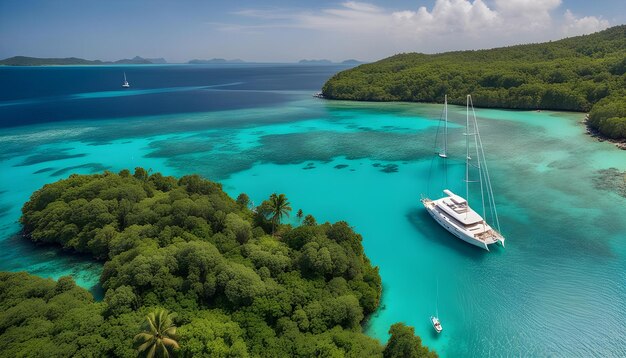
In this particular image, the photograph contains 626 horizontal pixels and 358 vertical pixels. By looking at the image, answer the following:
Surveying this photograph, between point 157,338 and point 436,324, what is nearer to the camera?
point 157,338

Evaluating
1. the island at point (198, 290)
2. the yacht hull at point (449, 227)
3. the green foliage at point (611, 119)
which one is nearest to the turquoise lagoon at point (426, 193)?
the yacht hull at point (449, 227)

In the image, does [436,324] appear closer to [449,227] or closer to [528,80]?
[449,227]

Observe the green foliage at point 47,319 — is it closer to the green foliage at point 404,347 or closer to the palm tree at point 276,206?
the palm tree at point 276,206

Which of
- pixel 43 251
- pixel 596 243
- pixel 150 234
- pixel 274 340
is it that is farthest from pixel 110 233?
pixel 596 243

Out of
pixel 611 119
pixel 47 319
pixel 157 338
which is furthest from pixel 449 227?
pixel 611 119

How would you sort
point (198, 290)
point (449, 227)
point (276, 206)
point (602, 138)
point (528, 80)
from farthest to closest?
point (528, 80) → point (602, 138) → point (449, 227) → point (276, 206) → point (198, 290)

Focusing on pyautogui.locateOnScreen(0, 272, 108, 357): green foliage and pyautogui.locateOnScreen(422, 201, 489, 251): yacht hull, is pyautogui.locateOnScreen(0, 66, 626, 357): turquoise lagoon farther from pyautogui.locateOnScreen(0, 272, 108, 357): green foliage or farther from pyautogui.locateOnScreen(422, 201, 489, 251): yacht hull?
pyautogui.locateOnScreen(0, 272, 108, 357): green foliage

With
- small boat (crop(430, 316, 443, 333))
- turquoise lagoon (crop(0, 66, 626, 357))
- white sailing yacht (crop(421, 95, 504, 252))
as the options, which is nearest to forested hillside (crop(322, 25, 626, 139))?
turquoise lagoon (crop(0, 66, 626, 357))

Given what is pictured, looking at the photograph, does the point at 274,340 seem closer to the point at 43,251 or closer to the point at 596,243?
the point at 43,251
